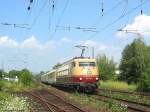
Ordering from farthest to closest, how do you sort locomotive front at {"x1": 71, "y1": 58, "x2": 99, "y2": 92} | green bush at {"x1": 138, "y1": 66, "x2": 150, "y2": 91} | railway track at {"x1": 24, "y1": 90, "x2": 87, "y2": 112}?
green bush at {"x1": 138, "y1": 66, "x2": 150, "y2": 91} < locomotive front at {"x1": 71, "y1": 58, "x2": 99, "y2": 92} < railway track at {"x1": 24, "y1": 90, "x2": 87, "y2": 112}

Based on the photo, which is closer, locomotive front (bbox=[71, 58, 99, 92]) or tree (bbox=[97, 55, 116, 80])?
locomotive front (bbox=[71, 58, 99, 92])

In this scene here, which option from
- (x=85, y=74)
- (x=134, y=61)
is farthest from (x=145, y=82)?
(x=134, y=61)

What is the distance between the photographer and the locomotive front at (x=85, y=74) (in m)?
37.9

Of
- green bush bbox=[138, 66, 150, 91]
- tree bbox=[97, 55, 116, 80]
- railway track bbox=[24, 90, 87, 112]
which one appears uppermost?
tree bbox=[97, 55, 116, 80]

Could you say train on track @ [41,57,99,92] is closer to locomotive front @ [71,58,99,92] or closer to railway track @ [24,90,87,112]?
locomotive front @ [71,58,99,92]

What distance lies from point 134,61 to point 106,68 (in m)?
15.2

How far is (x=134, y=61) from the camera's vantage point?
74.8m

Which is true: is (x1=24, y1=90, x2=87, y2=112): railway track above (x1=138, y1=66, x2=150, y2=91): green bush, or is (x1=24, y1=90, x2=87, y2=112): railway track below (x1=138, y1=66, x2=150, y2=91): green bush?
below

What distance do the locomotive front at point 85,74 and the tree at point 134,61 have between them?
28.8 m

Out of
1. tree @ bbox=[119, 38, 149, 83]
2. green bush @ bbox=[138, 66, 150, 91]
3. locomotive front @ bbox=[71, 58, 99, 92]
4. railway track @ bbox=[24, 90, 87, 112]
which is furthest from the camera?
tree @ bbox=[119, 38, 149, 83]

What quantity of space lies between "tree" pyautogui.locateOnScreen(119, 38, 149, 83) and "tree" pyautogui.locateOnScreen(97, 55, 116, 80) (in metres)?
5.28

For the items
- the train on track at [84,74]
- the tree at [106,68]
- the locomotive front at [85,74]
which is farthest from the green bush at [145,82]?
the tree at [106,68]

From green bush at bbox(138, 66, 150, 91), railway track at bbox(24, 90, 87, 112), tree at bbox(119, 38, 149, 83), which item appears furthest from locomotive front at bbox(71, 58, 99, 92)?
tree at bbox(119, 38, 149, 83)

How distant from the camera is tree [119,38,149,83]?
7031 cm
